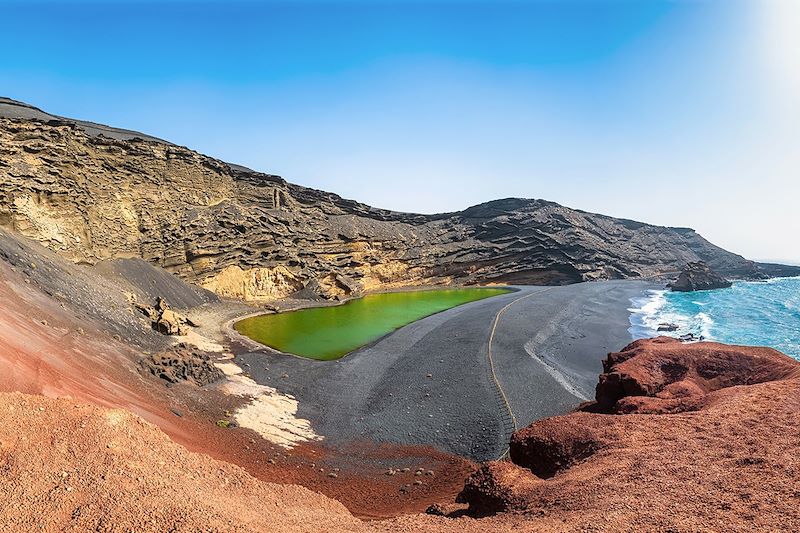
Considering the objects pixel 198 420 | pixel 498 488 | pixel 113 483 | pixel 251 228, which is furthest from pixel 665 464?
pixel 251 228

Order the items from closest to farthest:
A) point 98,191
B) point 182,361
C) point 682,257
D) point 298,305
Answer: point 182,361, point 98,191, point 298,305, point 682,257

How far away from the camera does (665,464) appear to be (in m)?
5.81

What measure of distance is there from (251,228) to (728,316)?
50.4 metres

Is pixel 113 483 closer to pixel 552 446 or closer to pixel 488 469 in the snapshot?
pixel 488 469

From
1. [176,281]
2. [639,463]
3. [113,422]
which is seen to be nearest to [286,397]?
[113,422]

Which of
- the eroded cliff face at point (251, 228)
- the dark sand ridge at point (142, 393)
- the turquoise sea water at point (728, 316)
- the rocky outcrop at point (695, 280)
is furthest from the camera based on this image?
the rocky outcrop at point (695, 280)

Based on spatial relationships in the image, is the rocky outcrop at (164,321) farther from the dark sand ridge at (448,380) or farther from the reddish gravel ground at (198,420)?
the reddish gravel ground at (198,420)

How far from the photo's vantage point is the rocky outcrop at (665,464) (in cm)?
464

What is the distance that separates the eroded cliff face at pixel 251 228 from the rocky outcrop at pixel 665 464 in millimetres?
33691

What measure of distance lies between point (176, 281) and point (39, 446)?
31.2 meters

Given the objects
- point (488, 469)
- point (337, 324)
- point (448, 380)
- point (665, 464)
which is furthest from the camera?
point (337, 324)

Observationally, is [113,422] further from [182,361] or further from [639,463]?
[182,361]

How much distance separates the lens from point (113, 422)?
675 cm

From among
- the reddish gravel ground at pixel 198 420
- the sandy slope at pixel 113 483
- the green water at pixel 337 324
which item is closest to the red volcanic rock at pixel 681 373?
the reddish gravel ground at pixel 198 420
